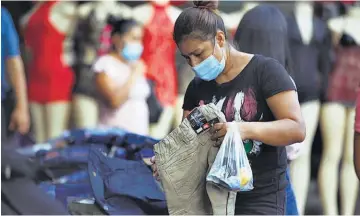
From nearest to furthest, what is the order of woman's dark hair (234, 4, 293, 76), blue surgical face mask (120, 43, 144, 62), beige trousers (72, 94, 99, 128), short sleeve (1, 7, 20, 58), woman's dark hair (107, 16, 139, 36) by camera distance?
1. woman's dark hair (234, 4, 293, 76)
2. short sleeve (1, 7, 20, 58)
3. blue surgical face mask (120, 43, 144, 62)
4. woman's dark hair (107, 16, 139, 36)
5. beige trousers (72, 94, 99, 128)

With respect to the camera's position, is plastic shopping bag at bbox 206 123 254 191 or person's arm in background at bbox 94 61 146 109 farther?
person's arm in background at bbox 94 61 146 109

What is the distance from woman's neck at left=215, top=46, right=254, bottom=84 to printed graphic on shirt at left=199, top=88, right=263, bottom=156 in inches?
2.6

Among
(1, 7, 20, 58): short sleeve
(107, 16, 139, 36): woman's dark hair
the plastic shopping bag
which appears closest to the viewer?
the plastic shopping bag

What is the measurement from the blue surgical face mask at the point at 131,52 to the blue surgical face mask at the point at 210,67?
2558 mm

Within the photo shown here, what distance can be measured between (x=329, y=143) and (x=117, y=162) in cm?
246

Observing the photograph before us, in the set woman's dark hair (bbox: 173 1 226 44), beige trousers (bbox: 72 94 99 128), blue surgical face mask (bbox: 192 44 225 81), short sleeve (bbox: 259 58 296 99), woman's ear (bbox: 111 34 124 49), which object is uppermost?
woman's dark hair (bbox: 173 1 226 44)

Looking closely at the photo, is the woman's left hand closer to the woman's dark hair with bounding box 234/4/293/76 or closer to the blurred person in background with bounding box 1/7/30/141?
the woman's dark hair with bounding box 234/4/293/76

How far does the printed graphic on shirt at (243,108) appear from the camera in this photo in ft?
9.02

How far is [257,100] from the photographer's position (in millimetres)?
2742

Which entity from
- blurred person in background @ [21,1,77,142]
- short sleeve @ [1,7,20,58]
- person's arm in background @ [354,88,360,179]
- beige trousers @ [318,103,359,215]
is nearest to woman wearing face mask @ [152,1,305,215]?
person's arm in background @ [354,88,360,179]

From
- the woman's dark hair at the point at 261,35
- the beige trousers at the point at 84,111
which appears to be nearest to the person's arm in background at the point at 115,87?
the beige trousers at the point at 84,111

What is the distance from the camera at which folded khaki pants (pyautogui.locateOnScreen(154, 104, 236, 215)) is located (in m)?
2.77

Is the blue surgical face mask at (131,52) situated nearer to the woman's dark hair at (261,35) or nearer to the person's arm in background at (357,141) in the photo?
the woman's dark hair at (261,35)

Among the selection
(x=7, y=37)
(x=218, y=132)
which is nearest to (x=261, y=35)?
(x=218, y=132)
